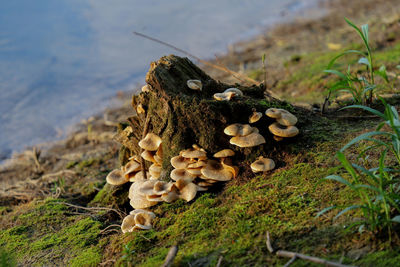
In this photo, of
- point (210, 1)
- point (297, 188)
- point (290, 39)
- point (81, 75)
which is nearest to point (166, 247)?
point (297, 188)

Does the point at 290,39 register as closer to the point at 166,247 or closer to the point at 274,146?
the point at 274,146

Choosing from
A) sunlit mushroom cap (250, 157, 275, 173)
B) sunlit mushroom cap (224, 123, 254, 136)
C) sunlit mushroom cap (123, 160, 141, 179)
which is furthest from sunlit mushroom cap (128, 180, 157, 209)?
sunlit mushroom cap (250, 157, 275, 173)

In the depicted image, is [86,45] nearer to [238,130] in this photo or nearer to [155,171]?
[155,171]

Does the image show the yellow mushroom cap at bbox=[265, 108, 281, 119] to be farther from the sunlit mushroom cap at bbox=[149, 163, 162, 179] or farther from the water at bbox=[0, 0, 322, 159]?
the water at bbox=[0, 0, 322, 159]

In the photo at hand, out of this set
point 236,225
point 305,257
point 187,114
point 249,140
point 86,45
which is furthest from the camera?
point 86,45

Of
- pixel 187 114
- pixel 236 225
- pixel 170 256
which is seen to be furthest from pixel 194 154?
pixel 170 256

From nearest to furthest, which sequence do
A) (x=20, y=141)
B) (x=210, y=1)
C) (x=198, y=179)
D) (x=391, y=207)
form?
(x=391, y=207), (x=198, y=179), (x=20, y=141), (x=210, y=1)
